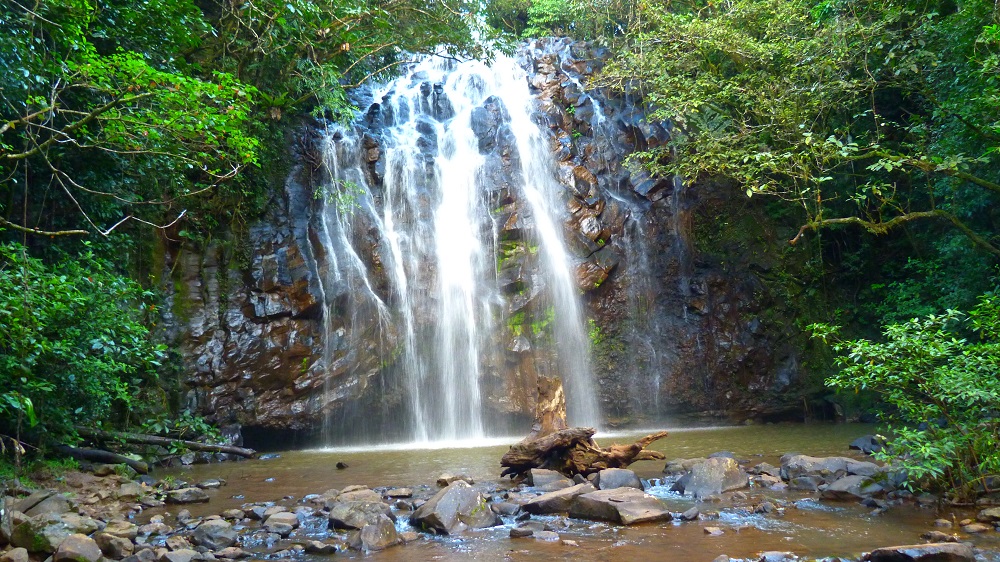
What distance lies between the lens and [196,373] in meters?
12.0

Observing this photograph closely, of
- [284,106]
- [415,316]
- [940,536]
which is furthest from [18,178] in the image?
[940,536]

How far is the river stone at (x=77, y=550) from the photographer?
180 inches

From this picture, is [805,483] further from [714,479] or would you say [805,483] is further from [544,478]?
[544,478]

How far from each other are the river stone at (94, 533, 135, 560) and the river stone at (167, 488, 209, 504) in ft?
6.96

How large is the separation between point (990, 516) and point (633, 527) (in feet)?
9.09

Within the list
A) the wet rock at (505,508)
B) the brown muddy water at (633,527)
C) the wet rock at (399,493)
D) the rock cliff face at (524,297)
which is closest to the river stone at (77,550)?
the brown muddy water at (633,527)

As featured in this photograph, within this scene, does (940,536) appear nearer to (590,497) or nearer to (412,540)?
(590,497)

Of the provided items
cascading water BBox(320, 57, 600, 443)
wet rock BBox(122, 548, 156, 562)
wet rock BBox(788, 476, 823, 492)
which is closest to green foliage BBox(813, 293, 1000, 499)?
wet rock BBox(788, 476, 823, 492)

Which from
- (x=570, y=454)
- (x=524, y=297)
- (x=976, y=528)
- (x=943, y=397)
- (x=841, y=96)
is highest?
(x=841, y=96)

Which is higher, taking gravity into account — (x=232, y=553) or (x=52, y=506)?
(x=52, y=506)

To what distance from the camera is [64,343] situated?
7.13 meters

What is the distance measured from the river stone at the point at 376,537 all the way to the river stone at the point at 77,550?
1805 mm

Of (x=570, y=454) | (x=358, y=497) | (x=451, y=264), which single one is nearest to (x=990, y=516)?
(x=570, y=454)

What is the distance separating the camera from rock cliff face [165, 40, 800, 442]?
12.6 metres
